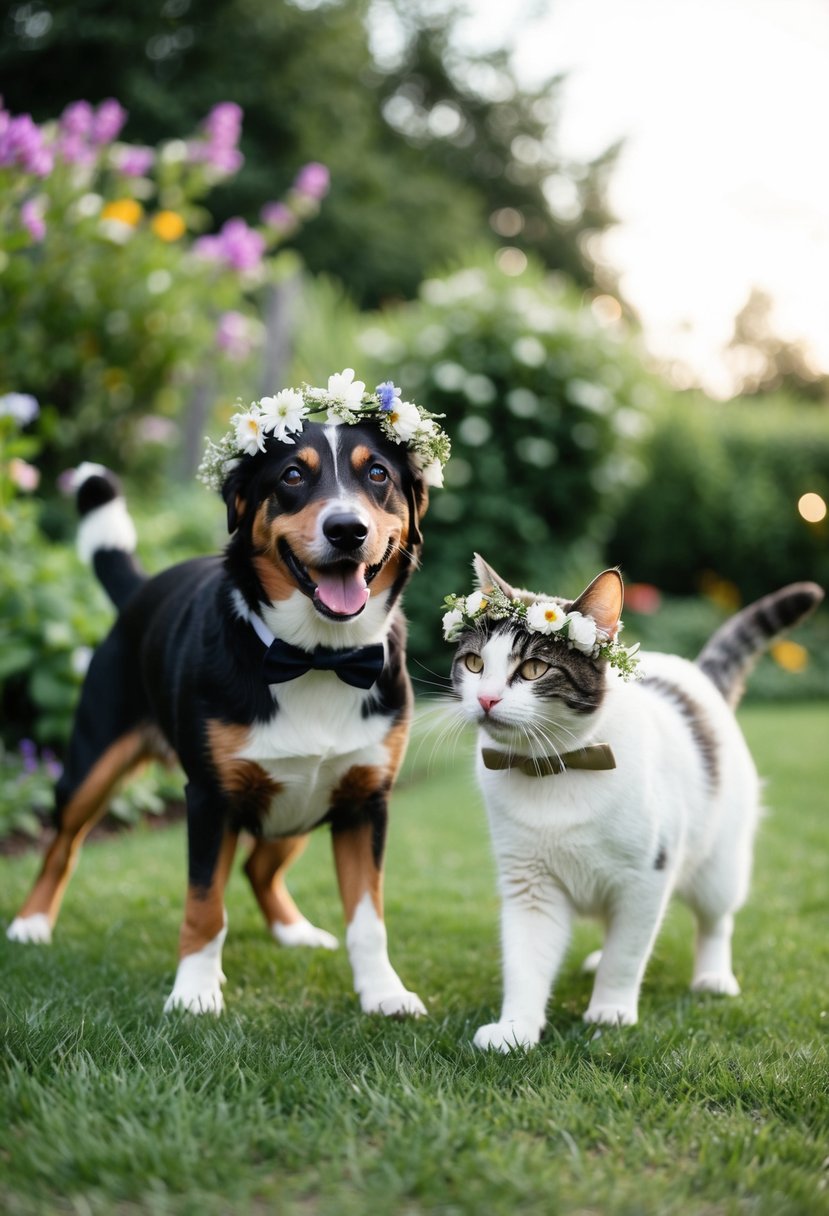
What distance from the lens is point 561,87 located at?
3319 centimetres

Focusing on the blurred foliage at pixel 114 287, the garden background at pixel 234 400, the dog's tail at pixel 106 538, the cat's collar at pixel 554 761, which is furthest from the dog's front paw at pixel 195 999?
the blurred foliage at pixel 114 287

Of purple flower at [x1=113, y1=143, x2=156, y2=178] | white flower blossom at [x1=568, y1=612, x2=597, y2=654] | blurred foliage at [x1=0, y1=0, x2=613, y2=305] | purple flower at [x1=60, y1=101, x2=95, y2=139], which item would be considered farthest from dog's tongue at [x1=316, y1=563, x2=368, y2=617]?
blurred foliage at [x1=0, y1=0, x2=613, y2=305]

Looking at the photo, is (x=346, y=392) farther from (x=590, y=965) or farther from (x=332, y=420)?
(x=590, y=965)

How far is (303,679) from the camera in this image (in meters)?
3.33

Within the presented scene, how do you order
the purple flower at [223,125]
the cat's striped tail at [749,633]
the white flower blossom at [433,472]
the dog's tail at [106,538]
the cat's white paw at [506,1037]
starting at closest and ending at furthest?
the cat's white paw at [506,1037], the white flower blossom at [433,472], the cat's striped tail at [749,633], the dog's tail at [106,538], the purple flower at [223,125]

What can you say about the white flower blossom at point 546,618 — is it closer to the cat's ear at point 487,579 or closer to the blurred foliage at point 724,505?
the cat's ear at point 487,579

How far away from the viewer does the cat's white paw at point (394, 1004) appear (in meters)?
3.30

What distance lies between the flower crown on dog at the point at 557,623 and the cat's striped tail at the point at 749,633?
1.00 metres

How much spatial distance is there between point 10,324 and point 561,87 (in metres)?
30.3

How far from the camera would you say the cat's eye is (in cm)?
308

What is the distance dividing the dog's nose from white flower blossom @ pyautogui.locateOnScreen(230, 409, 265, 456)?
38 cm

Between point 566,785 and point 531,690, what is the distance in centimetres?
31

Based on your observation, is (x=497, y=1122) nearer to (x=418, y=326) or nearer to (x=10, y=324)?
(x=10, y=324)

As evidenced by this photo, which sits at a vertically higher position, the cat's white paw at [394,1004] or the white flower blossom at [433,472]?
the white flower blossom at [433,472]
